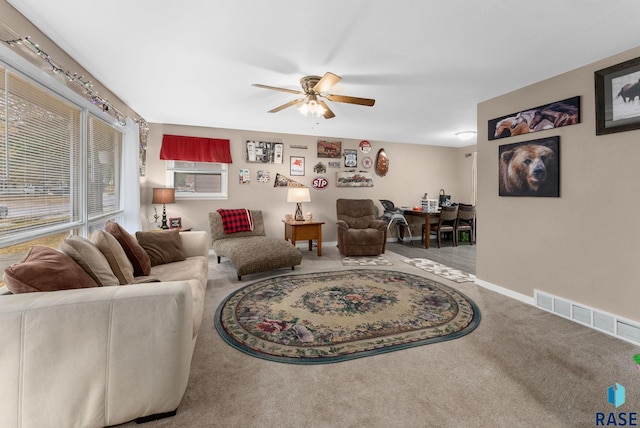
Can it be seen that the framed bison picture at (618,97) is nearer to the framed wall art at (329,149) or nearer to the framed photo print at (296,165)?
the framed wall art at (329,149)

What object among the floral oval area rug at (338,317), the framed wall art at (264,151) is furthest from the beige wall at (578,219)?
the framed wall art at (264,151)

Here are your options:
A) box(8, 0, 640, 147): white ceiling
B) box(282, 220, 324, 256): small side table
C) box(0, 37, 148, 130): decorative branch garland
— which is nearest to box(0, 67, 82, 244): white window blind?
box(0, 37, 148, 130): decorative branch garland

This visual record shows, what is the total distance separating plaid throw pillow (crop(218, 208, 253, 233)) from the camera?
452 centimetres

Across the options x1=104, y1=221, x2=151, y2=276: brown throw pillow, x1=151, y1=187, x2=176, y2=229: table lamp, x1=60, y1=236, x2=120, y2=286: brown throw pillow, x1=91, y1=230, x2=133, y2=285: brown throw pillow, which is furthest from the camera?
x1=151, y1=187, x2=176, y2=229: table lamp

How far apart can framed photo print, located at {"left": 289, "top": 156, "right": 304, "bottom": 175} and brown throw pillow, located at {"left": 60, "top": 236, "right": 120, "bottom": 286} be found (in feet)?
12.9

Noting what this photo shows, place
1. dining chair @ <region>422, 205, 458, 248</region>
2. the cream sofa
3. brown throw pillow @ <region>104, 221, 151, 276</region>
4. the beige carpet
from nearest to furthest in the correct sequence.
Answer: the cream sofa, the beige carpet, brown throw pillow @ <region>104, 221, 151, 276</region>, dining chair @ <region>422, 205, 458, 248</region>

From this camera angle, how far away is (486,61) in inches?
96.3

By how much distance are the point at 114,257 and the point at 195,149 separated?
10.6 feet

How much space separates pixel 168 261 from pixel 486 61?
11.7 ft

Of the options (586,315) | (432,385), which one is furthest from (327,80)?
(586,315)

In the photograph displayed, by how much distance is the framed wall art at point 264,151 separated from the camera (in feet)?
16.9

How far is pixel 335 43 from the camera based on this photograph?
2148mm

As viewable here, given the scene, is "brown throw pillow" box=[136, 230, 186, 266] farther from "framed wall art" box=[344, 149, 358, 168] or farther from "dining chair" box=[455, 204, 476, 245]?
"dining chair" box=[455, 204, 476, 245]
